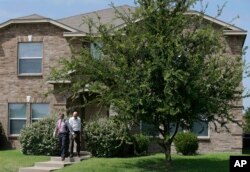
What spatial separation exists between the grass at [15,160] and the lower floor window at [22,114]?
2874 mm

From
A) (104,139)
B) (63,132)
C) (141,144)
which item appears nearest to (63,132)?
(63,132)

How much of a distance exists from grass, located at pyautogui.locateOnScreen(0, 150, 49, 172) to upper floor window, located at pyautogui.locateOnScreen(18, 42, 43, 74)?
4.81 m

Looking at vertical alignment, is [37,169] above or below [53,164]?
below

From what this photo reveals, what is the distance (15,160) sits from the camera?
22.0m

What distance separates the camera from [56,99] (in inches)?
1027

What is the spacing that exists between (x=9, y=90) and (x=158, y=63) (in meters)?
12.8

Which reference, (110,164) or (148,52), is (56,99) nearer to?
(110,164)

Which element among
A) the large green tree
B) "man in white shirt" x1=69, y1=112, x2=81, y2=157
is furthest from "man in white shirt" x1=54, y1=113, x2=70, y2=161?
the large green tree

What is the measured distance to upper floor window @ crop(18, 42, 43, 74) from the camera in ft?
90.2

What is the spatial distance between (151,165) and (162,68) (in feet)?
13.5

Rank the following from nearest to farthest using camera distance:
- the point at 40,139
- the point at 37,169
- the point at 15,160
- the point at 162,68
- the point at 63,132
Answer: the point at 162,68, the point at 37,169, the point at 63,132, the point at 15,160, the point at 40,139

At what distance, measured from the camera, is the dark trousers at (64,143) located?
70.2 ft

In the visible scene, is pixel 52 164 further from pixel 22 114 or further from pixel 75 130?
pixel 22 114

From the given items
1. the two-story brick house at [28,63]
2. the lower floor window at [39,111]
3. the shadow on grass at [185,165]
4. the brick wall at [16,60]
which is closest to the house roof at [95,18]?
the two-story brick house at [28,63]
